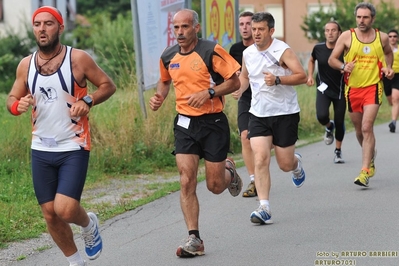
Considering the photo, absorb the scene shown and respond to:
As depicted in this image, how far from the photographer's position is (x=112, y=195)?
35.3 feet

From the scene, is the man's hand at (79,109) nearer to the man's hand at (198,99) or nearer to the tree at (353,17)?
the man's hand at (198,99)

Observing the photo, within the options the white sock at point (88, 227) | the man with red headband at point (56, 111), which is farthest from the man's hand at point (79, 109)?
the white sock at point (88, 227)

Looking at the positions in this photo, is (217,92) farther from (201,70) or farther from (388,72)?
(388,72)

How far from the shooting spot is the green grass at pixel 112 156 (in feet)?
31.7

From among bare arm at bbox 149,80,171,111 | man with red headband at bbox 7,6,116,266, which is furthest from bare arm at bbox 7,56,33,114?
bare arm at bbox 149,80,171,111

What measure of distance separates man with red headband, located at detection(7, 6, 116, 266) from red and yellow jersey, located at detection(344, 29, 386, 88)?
4776 millimetres

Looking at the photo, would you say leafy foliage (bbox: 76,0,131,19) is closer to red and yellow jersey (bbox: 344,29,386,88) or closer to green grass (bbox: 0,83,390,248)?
green grass (bbox: 0,83,390,248)

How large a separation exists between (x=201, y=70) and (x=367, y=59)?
370 cm

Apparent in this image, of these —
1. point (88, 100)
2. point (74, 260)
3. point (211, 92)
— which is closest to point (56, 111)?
point (88, 100)

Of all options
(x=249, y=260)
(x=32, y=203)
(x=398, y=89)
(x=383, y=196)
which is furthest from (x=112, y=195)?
(x=398, y=89)

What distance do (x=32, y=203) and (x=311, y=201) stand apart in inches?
120

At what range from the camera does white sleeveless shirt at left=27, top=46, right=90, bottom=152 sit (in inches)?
252

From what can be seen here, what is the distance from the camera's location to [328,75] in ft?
43.0

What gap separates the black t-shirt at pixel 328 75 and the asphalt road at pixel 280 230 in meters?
1.74
